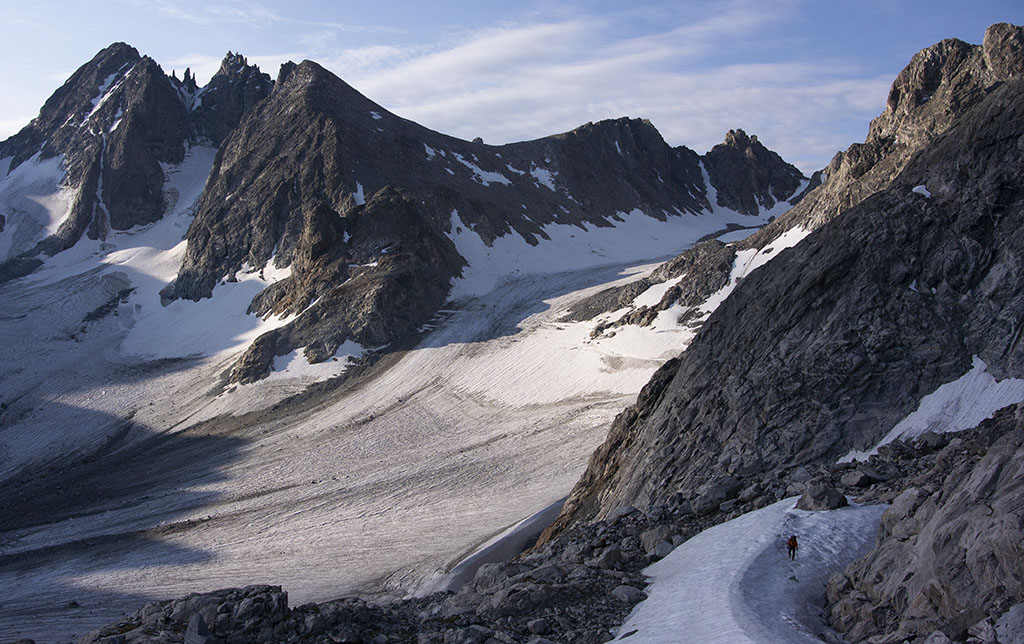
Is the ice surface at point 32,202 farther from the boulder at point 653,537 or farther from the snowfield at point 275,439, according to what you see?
the boulder at point 653,537

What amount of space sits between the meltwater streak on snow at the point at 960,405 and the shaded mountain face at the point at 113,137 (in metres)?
89.6

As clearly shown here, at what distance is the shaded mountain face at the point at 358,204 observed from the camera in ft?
Result: 194

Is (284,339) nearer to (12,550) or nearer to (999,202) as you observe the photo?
(12,550)

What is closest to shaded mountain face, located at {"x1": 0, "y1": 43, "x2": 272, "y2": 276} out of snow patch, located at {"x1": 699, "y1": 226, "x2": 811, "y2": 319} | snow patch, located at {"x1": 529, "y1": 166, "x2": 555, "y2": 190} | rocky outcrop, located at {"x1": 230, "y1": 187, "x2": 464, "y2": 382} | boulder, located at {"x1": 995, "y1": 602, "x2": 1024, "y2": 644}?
rocky outcrop, located at {"x1": 230, "y1": 187, "x2": 464, "y2": 382}

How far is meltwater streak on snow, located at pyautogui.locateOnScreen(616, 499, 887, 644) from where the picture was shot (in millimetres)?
10875

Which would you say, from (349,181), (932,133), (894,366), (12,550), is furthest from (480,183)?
(894,366)

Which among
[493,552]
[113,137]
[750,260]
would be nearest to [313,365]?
[750,260]

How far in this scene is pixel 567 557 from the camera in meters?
16.3

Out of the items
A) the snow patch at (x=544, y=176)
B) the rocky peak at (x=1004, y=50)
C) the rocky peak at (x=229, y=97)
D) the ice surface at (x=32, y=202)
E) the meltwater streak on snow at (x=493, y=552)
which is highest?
the rocky peak at (x=229, y=97)

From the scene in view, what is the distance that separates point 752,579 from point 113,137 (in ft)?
346

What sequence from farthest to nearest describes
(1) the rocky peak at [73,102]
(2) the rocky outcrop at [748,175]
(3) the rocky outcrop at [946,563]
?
(2) the rocky outcrop at [748,175]
(1) the rocky peak at [73,102]
(3) the rocky outcrop at [946,563]

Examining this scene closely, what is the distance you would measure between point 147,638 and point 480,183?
7711 centimetres

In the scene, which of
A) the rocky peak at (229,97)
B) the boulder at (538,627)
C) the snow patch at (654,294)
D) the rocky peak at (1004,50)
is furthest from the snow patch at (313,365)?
the rocky peak at (229,97)

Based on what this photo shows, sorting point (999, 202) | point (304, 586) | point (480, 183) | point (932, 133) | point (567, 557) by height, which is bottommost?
point (304, 586)
